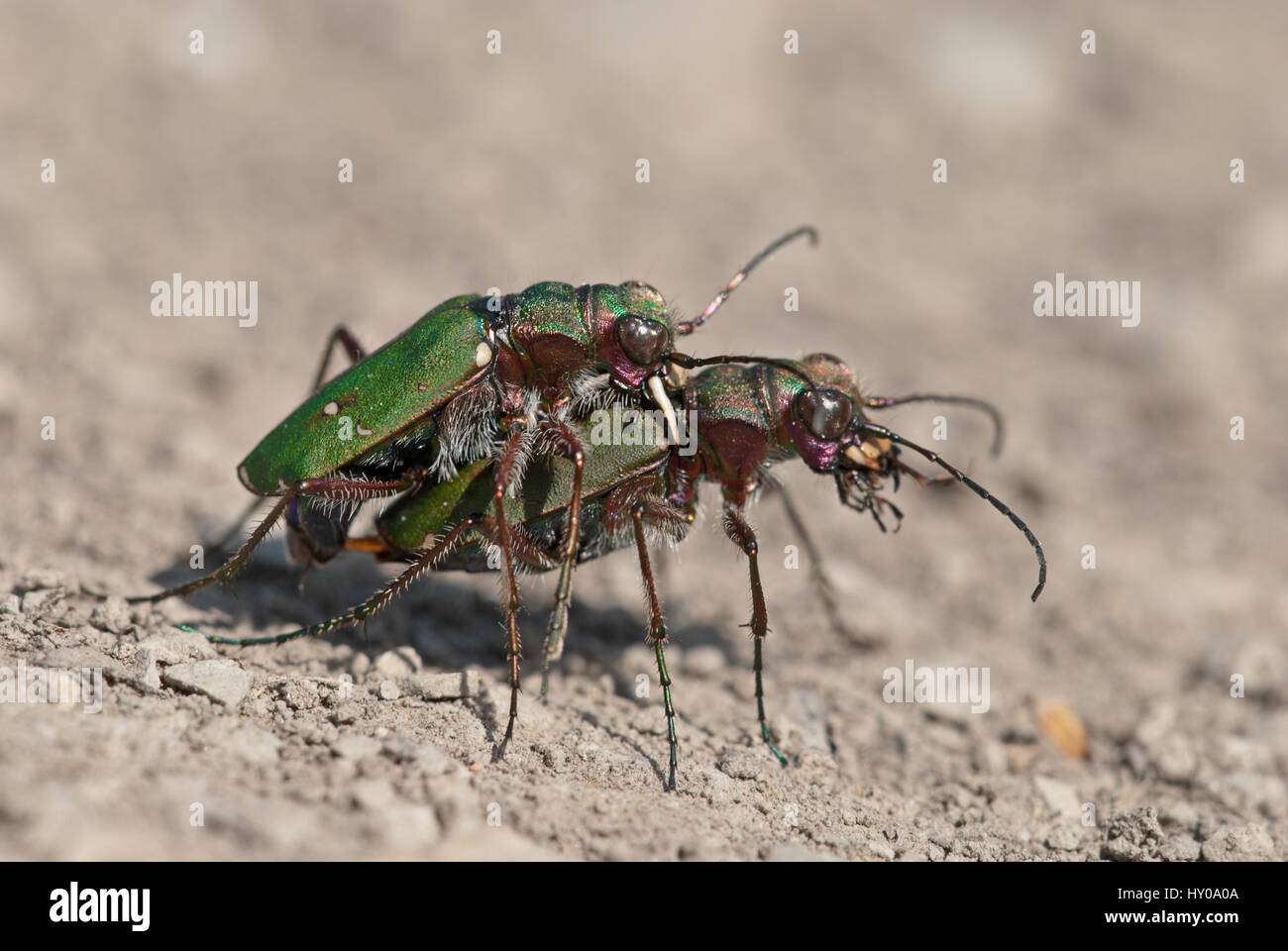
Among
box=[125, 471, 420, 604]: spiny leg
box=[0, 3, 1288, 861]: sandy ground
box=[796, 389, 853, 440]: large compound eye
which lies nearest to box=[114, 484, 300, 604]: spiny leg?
box=[125, 471, 420, 604]: spiny leg

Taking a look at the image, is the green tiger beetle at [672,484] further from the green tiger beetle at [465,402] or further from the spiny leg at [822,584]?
the spiny leg at [822,584]

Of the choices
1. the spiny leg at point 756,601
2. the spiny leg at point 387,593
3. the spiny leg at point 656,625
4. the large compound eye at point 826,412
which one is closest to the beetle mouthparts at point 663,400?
the spiny leg at point 656,625

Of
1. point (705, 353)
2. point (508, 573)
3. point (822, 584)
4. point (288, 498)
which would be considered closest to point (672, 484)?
point (508, 573)

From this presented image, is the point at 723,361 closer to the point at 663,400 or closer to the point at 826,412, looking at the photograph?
the point at 663,400

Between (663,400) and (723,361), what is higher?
(723,361)

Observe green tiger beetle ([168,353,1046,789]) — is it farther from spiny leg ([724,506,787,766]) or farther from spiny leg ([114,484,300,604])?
spiny leg ([114,484,300,604])

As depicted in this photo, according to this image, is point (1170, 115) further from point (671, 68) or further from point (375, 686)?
point (375, 686)
